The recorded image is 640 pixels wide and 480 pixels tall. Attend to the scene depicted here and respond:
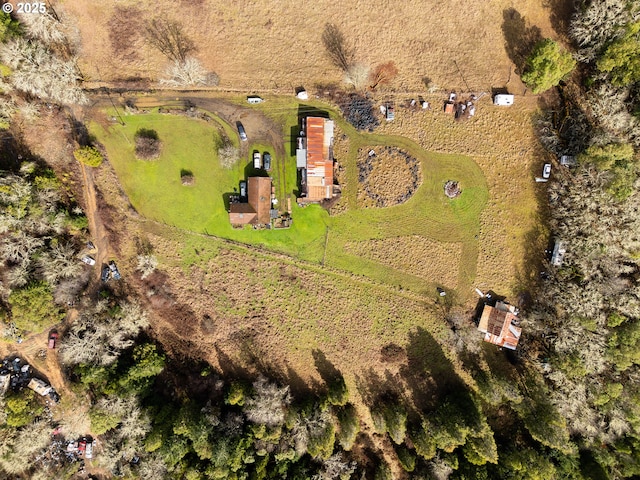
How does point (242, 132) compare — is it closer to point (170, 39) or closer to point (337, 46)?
point (170, 39)

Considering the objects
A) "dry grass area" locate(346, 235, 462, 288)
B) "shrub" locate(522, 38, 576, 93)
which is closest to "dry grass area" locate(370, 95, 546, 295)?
"shrub" locate(522, 38, 576, 93)

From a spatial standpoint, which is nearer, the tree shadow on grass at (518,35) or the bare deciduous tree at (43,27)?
the bare deciduous tree at (43,27)

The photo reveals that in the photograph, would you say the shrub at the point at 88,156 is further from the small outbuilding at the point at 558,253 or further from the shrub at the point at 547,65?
the small outbuilding at the point at 558,253

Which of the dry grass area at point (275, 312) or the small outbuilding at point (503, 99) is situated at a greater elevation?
the small outbuilding at point (503, 99)

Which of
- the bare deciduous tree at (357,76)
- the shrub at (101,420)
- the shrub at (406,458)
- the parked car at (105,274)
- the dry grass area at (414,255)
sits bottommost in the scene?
the shrub at (406,458)

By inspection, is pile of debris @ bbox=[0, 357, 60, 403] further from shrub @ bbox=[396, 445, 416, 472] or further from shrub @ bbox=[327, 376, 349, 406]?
shrub @ bbox=[396, 445, 416, 472]

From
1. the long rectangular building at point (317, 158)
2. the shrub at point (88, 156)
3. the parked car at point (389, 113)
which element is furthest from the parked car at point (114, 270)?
the parked car at point (389, 113)

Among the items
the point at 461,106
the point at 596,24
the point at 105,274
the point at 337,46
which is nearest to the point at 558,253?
the point at 461,106
